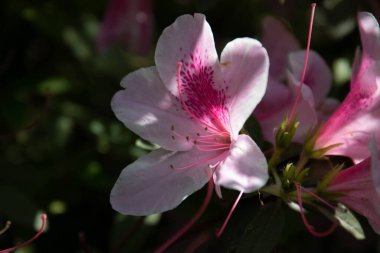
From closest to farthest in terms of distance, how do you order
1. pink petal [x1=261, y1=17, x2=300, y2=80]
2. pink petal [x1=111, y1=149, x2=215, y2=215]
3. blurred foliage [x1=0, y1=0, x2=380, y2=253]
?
pink petal [x1=111, y1=149, x2=215, y2=215], pink petal [x1=261, y1=17, x2=300, y2=80], blurred foliage [x1=0, y1=0, x2=380, y2=253]

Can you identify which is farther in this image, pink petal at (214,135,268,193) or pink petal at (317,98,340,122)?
pink petal at (317,98,340,122)

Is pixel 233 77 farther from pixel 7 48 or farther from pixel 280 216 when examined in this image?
pixel 7 48

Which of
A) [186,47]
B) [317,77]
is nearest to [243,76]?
[186,47]

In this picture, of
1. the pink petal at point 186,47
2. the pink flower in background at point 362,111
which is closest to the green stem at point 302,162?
the pink flower in background at point 362,111

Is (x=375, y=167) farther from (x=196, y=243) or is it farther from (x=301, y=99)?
(x=196, y=243)

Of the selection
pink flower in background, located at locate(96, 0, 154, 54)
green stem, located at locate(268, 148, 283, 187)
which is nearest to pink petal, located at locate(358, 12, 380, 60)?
green stem, located at locate(268, 148, 283, 187)

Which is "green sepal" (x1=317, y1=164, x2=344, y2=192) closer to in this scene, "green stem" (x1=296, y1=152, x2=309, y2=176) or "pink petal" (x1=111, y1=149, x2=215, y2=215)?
"green stem" (x1=296, y1=152, x2=309, y2=176)

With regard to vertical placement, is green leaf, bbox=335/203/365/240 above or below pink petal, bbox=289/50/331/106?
below
